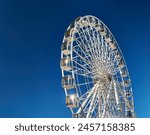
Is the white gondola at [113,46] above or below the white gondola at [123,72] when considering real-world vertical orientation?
above

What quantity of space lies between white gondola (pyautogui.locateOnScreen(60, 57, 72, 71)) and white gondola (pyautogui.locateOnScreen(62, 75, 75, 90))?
488 mm

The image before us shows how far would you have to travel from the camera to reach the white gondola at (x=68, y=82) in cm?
1706

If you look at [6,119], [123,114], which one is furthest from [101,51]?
[6,119]

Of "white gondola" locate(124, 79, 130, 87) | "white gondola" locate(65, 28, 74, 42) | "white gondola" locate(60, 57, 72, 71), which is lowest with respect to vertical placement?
"white gondola" locate(60, 57, 72, 71)

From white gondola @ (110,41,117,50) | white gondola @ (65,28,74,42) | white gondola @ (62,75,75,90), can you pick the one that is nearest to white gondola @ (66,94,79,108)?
white gondola @ (62,75,75,90)

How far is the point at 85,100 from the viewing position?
1811 cm

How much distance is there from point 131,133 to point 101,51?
47.2 ft

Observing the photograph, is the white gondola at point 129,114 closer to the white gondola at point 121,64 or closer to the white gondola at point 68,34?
the white gondola at point 121,64

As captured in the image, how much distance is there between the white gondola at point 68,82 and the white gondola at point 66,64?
488 millimetres

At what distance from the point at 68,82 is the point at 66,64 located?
105 centimetres

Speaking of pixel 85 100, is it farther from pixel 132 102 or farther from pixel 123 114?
pixel 132 102

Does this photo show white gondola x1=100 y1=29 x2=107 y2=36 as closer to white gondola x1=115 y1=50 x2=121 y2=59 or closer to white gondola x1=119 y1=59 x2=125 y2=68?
white gondola x1=115 y1=50 x2=121 y2=59

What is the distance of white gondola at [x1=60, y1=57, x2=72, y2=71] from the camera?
17.6m

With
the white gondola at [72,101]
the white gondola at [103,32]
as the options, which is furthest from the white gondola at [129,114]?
the white gondola at [72,101]
